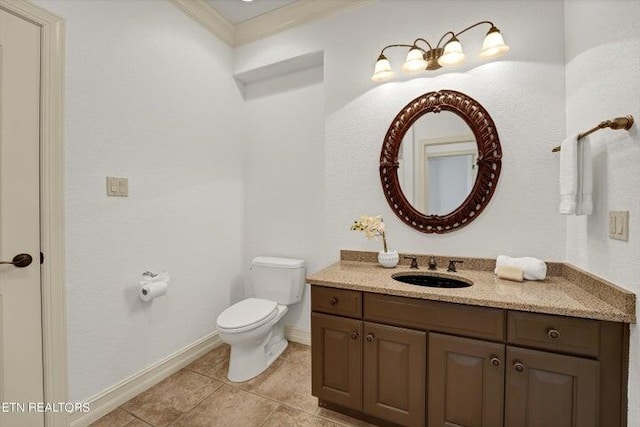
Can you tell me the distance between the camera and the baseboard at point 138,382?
5.16 feet

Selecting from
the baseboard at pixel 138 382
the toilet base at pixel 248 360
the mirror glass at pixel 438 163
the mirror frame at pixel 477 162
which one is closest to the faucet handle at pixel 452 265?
the mirror frame at pixel 477 162

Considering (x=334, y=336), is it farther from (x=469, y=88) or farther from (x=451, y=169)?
(x=469, y=88)

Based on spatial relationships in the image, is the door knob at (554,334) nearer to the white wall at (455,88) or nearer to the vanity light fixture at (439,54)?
the white wall at (455,88)

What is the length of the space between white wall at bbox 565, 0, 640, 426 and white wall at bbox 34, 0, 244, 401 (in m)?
2.53

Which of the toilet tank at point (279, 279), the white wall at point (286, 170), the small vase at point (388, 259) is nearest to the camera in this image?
the small vase at point (388, 259)

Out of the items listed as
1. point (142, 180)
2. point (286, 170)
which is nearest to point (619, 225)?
point (286, 170)

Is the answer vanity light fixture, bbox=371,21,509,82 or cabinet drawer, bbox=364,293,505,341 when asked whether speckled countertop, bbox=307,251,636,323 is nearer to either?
cabinet drawer, bbox=364,293,505,341

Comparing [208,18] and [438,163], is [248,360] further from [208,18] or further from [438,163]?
[208,18]

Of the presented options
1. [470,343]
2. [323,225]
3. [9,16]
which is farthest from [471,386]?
[9,16]

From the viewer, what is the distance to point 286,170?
2.58 metres

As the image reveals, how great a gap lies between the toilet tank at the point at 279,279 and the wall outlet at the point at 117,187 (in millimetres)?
1132

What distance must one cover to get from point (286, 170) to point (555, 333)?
215cm

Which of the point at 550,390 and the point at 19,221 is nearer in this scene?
the point at 550,390

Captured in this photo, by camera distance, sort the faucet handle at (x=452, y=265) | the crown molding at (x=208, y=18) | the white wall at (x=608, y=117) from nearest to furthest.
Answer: the white wall at (x=608, y=117)
the faucet handle at (x=452, y=265)
the crown molding at (x=208, y=18)
